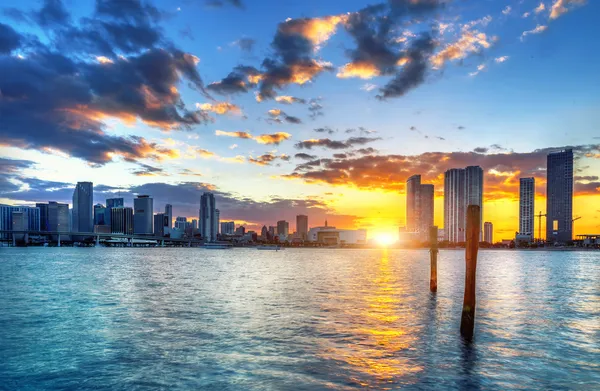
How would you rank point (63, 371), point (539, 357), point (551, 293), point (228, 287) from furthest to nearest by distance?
1. point (228, 287)
2. point (551, 293)
3. point (539, 357)
4. point (63, 371)

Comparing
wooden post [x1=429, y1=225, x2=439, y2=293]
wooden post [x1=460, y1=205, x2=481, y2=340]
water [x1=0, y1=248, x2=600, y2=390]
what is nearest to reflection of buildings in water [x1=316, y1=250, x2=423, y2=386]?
water [x1=0, y1=248, x2=600, y2=390]

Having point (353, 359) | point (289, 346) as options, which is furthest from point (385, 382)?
point (289, 346)

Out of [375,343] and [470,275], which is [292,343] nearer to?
[375,343]

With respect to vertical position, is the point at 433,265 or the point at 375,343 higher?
the point at 433,265

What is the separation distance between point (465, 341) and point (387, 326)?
231 inches

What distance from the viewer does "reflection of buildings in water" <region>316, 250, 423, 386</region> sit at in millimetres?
19141

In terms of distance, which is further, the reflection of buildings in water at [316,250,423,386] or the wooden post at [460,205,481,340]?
the wooden post at [460,205,481,340]

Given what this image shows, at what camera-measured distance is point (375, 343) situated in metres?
24.4

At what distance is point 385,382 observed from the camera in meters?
17.6

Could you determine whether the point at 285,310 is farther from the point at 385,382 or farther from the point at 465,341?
the point at 385,382

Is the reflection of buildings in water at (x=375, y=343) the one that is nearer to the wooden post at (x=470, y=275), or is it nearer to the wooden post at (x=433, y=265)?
the wooden post at (x=470, y=275)

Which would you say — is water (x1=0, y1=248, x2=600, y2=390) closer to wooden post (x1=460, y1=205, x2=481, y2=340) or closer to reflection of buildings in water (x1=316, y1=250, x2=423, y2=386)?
reflection of buildings in water (x1=316, y1=250, x2=423, y2=386)

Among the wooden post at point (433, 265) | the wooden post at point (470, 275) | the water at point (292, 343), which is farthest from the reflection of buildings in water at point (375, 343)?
the wooden post at point (433, 265)

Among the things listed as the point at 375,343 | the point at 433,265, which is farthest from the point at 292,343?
the point at 433,265
